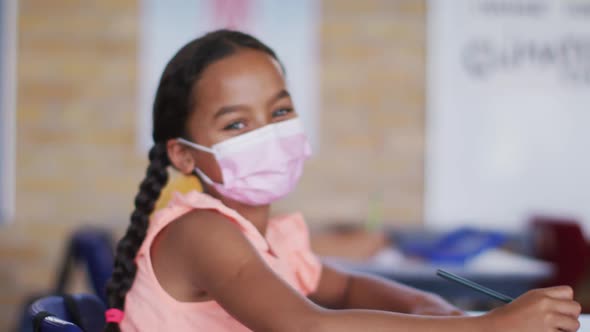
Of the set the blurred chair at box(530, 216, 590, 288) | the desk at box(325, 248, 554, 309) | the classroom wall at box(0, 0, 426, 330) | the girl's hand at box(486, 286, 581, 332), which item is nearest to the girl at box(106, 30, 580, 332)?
the girl's hand at box(486, 286, 581, 332)

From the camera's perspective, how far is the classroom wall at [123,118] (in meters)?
3.54

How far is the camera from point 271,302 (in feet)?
2.94

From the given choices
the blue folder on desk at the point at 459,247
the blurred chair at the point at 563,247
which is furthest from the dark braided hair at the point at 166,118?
the blurred chair at the point at 563,247

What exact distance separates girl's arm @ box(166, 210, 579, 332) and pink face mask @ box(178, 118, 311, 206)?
173 millimetres

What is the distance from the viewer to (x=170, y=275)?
3.39ft

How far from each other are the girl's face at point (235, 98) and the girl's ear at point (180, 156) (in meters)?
0.04

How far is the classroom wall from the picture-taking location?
3.54 m

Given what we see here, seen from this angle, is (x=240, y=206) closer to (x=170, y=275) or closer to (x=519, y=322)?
(x=170, y=275)

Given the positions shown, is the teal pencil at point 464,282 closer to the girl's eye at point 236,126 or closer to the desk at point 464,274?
the girl's eye at point 236,126

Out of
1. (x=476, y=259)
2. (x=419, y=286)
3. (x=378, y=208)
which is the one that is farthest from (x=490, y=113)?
(x=419, y=286)

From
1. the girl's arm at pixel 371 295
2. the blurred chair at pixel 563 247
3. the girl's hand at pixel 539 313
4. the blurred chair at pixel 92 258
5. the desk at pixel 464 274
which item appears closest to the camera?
the girl's hand at pixel 539 313

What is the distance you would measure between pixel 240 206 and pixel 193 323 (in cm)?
28

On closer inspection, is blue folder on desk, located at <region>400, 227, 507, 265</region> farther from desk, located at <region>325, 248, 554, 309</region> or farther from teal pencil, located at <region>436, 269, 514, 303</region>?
teal pencil, located at <region>436, 269, 514, 303</region>

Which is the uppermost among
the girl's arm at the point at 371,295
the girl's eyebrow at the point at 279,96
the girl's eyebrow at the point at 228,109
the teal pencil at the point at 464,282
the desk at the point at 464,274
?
the girl's eyebrow at the point at 279,96
